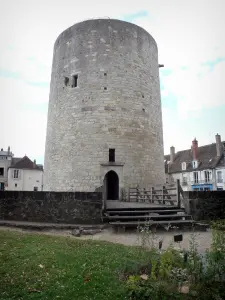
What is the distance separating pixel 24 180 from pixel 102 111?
98.6ft

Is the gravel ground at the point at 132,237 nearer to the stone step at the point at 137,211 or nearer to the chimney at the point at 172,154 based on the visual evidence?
the stone step at the point at 137,211

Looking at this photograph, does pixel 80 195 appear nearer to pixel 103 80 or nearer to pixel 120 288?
pixel 120 288

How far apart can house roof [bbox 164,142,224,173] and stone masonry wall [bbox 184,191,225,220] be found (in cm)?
2546

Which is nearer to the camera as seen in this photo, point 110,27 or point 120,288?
point 120,288

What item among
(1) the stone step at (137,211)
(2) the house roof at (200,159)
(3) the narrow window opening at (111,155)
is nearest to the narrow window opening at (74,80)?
(3) the narrow window opening at (111,155)

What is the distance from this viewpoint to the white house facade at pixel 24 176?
Result: 38562 millimetres

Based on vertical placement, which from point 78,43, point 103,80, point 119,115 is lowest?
point 119,115

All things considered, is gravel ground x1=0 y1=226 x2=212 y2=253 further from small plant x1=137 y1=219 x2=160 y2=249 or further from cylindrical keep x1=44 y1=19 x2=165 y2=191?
cylindrical keep x1=44 y1=19 x2=165 y2=191

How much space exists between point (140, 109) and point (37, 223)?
376 inches

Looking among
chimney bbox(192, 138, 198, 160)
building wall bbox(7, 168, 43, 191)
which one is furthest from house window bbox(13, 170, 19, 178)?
chimney bbox(192, 138, 198, 160)

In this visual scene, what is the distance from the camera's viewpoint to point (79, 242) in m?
5.53

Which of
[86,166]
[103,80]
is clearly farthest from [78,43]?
[86,166]

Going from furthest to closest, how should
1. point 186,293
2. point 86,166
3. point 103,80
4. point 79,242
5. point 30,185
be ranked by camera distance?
point 30,185 → point 103,80 → point 86,166 → point 79,242 → point 186,293

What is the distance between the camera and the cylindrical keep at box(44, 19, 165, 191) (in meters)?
13.4
